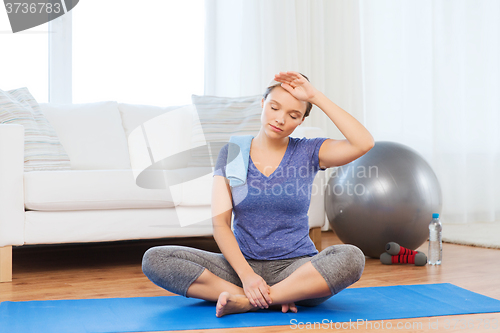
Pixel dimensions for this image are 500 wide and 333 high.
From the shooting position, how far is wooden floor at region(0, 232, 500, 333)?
4.59 feet

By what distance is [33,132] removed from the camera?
2469 mm

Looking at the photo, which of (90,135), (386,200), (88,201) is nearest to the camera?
(88,201)

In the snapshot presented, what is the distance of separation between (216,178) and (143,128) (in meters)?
1.54

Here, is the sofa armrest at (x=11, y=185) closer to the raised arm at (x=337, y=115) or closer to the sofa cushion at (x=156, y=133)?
the sofa cushion at (x=156, y=133)

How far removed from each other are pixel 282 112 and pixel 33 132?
1.54 metres

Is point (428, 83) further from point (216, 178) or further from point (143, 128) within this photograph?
point (216, 178)

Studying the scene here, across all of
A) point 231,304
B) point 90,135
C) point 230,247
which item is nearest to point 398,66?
point 90,135

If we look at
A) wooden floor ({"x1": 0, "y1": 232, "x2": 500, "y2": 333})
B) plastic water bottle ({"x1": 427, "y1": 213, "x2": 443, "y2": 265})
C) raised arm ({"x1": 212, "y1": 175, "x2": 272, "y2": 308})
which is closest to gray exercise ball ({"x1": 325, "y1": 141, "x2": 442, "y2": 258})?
plastic water bottle ({"x1": 427, "y1": 213, "x2": 443, "y2": 265})

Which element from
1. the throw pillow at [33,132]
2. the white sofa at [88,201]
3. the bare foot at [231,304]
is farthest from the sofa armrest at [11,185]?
the bare foot at [231,304]

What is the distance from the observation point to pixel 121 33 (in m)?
3.34

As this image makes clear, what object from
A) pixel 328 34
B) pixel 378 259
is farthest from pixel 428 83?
pixel 378 259

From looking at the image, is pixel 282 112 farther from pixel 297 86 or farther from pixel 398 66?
pixel 398 66

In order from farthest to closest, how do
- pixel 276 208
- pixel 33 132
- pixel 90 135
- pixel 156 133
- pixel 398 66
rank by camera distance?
pixel 398 66 → pixel 156 133 → pixel 90 135 → pixel 33 132 → pixel 276 208

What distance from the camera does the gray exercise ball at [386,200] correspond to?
7.49 feet
